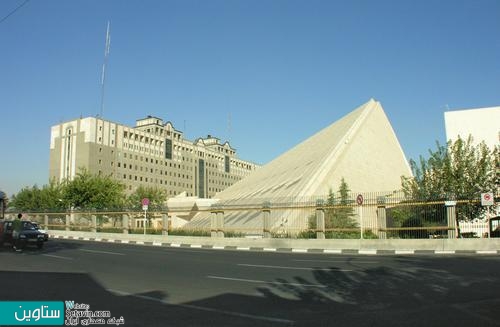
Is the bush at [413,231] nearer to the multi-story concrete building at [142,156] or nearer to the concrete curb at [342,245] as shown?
the concrete curb at [342,245]

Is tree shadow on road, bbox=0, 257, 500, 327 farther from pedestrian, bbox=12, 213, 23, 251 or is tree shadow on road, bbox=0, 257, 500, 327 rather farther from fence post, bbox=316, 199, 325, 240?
fence post, bbox=316, 199, 325, 240

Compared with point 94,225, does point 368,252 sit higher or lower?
lower

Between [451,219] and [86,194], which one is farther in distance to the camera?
[86,194]

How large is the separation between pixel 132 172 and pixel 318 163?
97.8 metres

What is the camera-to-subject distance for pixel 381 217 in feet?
78.5

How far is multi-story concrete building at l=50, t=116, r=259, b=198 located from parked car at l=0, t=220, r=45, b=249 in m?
90.3

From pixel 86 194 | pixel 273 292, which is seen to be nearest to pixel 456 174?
pixel 273 292

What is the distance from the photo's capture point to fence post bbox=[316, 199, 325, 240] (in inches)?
995

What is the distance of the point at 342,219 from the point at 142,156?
111084mm

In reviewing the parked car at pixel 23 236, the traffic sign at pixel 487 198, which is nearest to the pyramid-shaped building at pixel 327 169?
the traffic sign at pixel 487 198

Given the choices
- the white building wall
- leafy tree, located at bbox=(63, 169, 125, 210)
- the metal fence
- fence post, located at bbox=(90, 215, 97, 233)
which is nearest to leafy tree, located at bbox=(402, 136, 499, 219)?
the metal fence

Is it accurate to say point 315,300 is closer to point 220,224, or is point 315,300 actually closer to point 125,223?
point 220,224

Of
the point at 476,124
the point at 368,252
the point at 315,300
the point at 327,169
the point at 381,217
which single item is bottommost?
the point at 368,252

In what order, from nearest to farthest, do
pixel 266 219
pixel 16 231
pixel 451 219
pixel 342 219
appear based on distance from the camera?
pixel 16 231
pixel 451 219
pixel 342 219
pixel 266 219
